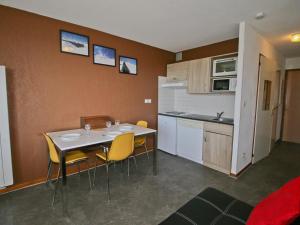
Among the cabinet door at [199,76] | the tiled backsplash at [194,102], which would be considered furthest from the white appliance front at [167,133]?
the cabinet door at [199,76]

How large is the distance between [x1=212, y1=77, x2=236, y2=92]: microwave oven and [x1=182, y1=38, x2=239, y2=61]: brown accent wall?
0.68 m

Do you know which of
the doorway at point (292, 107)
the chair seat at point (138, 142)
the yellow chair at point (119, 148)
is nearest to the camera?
the yellow chair at point (119, 148)

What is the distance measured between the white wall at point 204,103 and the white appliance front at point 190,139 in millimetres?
686

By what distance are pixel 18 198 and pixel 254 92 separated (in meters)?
4.07

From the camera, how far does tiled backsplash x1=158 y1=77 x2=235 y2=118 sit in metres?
3.40

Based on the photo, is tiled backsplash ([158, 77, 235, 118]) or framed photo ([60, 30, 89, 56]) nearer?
framed photo ([60, 30, 89, 56])

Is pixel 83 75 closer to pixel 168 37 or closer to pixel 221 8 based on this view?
pixel 168 37

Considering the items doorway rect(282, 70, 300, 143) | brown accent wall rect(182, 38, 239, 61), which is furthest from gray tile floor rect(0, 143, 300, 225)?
brown accent wall rect(182, 38, 239, 61)

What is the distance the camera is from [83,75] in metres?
2.82

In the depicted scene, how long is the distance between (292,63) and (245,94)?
11.2ft

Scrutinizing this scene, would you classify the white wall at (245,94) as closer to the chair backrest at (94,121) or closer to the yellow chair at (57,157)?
the chair backrest at (94,121)

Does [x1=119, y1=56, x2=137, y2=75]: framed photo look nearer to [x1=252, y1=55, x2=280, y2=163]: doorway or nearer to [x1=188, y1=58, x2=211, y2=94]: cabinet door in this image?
[x1=188, y1=58, x2=211, y2=94]: cabinet door

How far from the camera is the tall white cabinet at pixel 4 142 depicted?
199 centimetres

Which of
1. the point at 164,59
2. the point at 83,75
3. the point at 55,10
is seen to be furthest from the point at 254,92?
the point at 55,10
